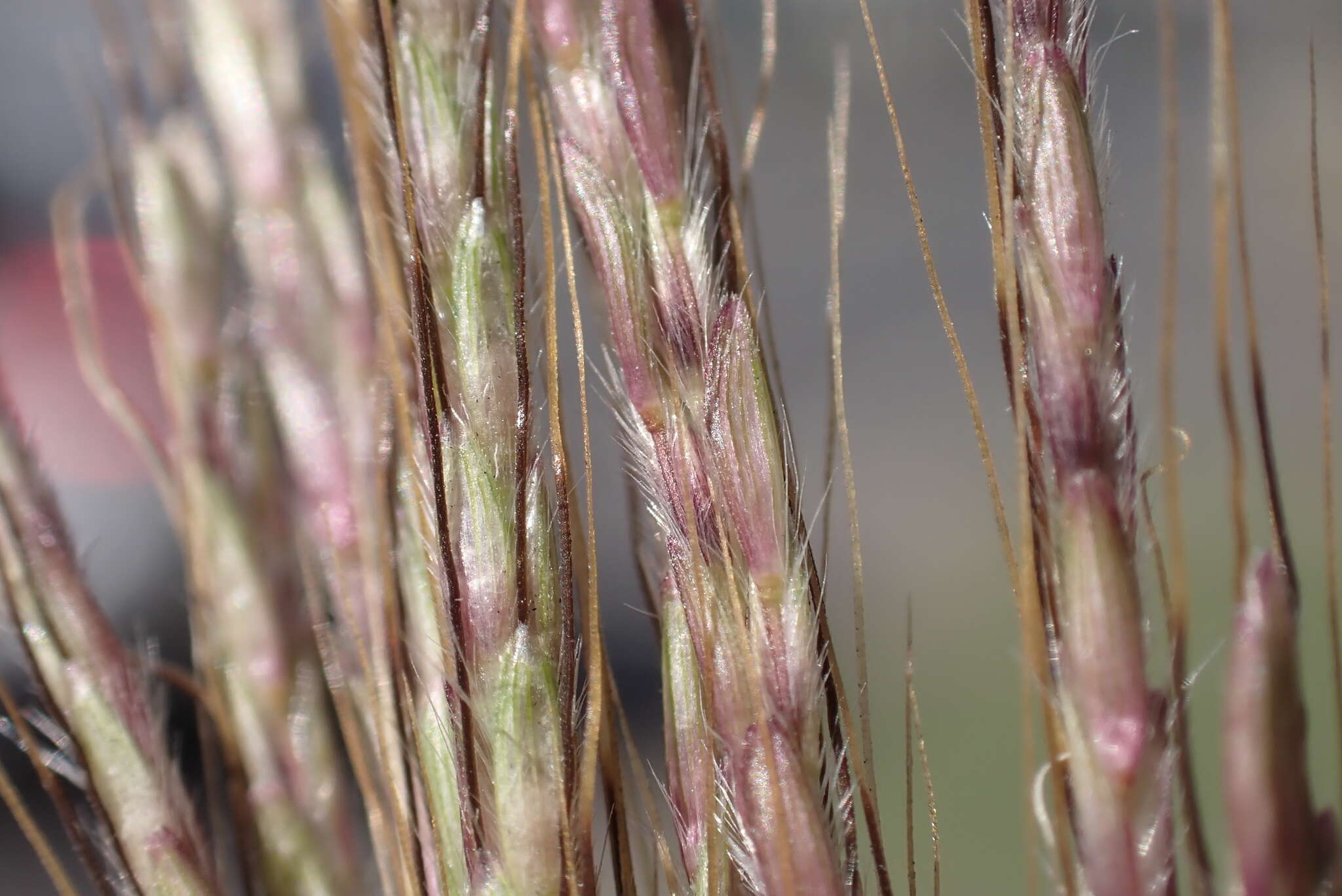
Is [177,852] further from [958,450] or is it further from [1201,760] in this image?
[958,450]

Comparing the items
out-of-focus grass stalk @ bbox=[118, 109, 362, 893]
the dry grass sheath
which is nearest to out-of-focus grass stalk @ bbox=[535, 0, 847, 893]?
the dry grass sheath

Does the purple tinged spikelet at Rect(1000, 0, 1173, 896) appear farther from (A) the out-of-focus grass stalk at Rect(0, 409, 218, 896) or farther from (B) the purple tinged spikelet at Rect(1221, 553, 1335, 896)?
(A) the out-of-focus grass stalk at Rect(0, 409, 218, 896)

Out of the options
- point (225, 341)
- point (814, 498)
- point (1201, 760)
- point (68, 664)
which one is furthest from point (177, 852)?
point (1201, 760)

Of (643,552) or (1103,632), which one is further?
(643,552)

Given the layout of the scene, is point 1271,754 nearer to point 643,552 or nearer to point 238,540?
point 643,552

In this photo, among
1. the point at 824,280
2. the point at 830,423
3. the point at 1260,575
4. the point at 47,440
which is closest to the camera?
the point at 1260,575

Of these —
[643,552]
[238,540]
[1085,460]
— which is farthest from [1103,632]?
[238,540]

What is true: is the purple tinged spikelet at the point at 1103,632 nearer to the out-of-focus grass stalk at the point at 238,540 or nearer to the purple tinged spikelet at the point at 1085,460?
→ the purple tinged spikelet at the point at 1085,460
